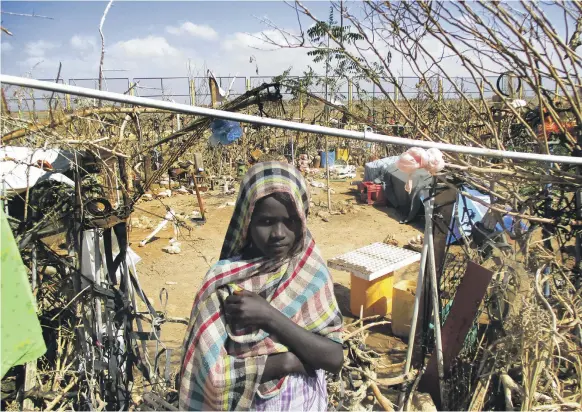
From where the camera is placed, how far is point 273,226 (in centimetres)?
140

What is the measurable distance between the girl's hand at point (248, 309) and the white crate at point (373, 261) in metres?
3.50

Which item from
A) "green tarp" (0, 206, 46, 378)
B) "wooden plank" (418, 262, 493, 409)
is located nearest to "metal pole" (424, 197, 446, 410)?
"wooden plank" (418, 262, 493, 409)

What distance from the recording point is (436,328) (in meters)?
3.07

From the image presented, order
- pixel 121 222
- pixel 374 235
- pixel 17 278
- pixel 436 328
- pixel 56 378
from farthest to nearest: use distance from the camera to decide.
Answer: pixel 374 235 → pixel 436 328 → pixel 56 378 → pixel 121 222 → pixel 17 278

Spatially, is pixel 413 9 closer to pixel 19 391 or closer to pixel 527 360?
pixel 527 360

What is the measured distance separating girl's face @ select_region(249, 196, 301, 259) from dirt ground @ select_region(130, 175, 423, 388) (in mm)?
3112

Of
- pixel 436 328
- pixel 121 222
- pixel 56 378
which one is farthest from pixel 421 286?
pixel 56 378

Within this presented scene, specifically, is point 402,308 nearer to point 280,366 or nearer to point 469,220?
point 469,220

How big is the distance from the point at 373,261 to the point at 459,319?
6.54 ft

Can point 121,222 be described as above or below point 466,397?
above

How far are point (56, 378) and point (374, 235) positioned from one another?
643cm

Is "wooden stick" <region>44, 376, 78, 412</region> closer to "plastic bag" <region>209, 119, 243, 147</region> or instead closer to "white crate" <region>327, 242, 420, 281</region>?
"plastic bag" <region>209, 119, 243, 147</region>

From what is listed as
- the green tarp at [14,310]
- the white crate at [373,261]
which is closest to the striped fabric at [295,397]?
the green tarp at [14,310]

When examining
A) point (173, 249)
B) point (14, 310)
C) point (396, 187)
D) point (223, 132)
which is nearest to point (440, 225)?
point (223, 132)
